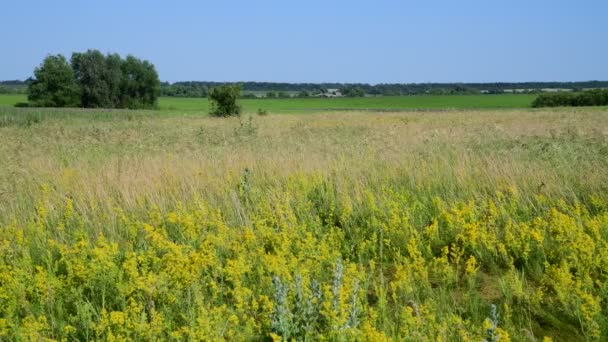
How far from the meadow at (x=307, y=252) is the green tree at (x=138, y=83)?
86.6m

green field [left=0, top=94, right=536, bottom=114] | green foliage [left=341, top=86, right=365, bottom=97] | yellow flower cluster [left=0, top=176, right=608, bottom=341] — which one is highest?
green foliage [left=341, top=86, right=365, bottom=97]

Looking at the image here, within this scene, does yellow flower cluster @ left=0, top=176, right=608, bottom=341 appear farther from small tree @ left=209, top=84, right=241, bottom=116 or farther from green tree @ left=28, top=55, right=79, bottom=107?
green tree @ left=28, top=55, right=79, bottom=107

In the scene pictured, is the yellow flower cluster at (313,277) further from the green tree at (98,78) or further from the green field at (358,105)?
the green tree at (98,78)

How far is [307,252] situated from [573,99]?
8466cm

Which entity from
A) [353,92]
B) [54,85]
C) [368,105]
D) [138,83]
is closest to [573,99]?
[368,105]

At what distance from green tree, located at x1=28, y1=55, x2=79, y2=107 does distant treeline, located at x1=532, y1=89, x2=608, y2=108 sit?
2945 inches

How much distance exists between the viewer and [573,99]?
78.6 metres

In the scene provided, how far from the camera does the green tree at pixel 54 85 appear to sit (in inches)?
3492

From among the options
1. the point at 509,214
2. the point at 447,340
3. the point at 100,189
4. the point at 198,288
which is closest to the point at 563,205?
the point at 509,214

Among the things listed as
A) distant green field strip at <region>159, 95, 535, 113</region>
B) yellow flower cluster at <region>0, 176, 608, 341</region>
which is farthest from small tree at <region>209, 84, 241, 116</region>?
yellow flower cluster at <region>0, 176, 608, 341</region>

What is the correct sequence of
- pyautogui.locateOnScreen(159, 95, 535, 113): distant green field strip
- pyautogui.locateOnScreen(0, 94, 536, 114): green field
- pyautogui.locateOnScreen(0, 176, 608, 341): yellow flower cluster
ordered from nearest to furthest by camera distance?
pyautogui.locateOnScreen(0, 176, 608, 341): yellow flower cluster, pyautogui.locateOnScreen(0, 94, 536, 114): green field, pyautogui.locateOnScreen(159, 95, 535, 113): distant green field strip

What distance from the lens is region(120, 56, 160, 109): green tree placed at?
299 ft

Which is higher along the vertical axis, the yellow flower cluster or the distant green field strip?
the distant green field strip

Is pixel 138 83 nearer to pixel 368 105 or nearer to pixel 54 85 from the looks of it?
pixel 54 85
